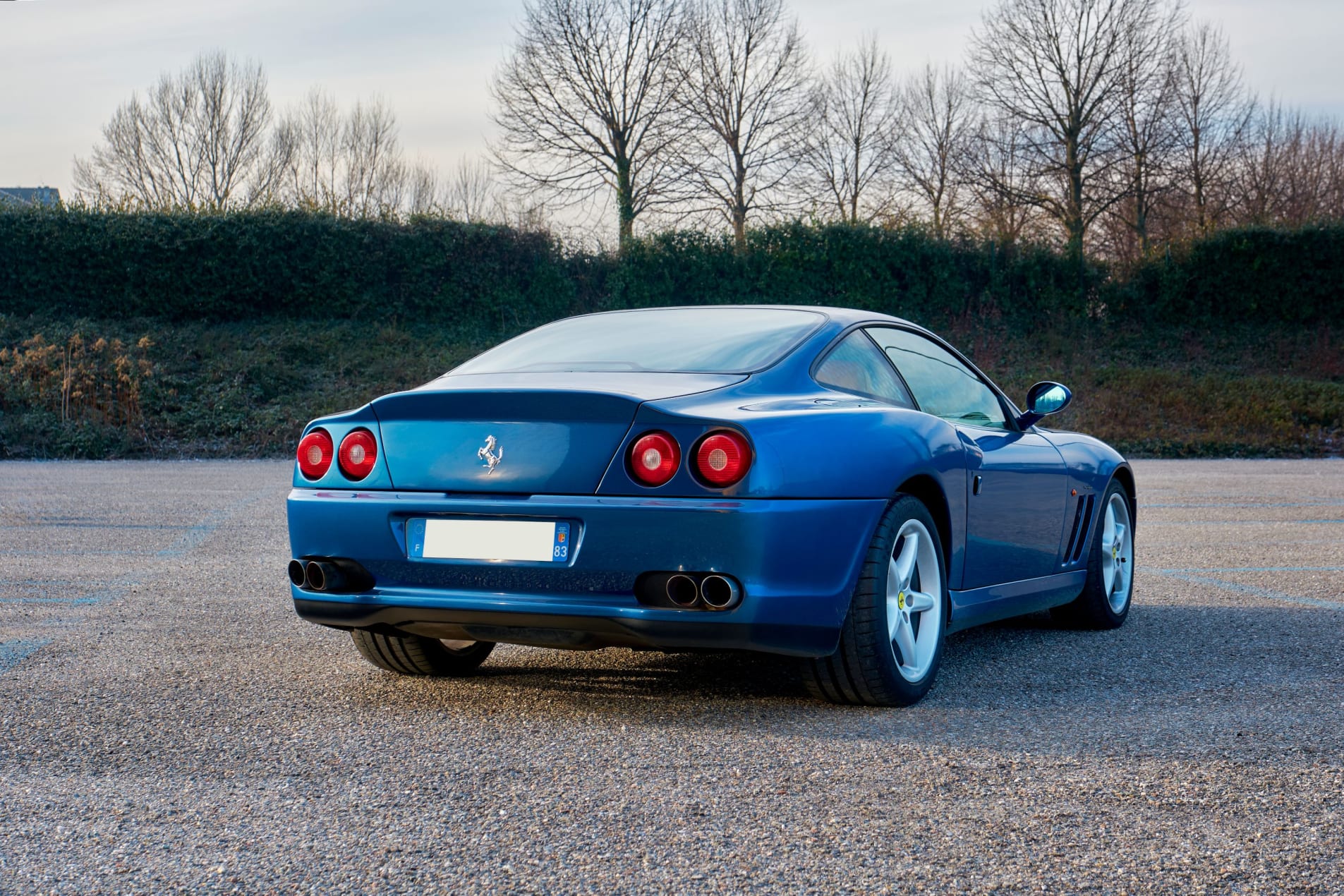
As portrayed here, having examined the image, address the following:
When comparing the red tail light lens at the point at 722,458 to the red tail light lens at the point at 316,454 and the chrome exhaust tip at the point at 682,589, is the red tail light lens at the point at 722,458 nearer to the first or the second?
the chrome exhaust tip at the point at 682,589

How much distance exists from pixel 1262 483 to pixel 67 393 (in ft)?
50.2

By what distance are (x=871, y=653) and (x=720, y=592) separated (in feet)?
1.94

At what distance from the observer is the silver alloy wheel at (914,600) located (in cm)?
409

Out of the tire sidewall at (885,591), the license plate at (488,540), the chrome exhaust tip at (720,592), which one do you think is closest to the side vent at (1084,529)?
the tire sidewall at (885,591)

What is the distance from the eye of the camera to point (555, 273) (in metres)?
25.6

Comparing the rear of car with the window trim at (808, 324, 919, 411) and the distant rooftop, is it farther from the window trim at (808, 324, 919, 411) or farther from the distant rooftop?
the distant rooftop

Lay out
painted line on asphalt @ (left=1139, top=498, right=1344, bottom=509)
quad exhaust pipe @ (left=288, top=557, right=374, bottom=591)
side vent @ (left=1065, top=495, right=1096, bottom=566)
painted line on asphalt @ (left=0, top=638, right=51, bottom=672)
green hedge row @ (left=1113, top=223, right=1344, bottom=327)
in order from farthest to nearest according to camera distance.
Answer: green hedge row @ (left=1113, top=223, right=1344, bottom=327)
painted line on asphalt @ (left=1139, top=498, right=1344, bottom=509)
side vent @ (left=1065, top=495, right=1096, bottom=566)
painted line on asphalt @ (left=0, top=638, right=51, bottom=672)
quad exhaust pipe @ (left=288, top=557, right=374, bottom=591)

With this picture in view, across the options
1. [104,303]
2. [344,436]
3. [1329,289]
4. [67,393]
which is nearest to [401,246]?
[104,303]

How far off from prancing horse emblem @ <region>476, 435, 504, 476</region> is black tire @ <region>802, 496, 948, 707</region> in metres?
1.10

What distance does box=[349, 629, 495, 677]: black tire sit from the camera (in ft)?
14.7

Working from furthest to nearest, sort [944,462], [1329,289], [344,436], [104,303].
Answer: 1. [1329,289]
2. [104,303]
3. [944,462]
4. [344,436]

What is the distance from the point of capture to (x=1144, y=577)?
740cm

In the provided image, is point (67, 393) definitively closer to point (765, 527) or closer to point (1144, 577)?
point (1144, 577)

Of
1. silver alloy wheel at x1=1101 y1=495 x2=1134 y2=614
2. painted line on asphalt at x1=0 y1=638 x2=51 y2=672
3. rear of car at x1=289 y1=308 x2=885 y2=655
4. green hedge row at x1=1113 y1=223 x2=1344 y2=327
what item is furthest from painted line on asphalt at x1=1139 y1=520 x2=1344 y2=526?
green hedge row at x1=1113 y1=223 x2=1344 y2=327
